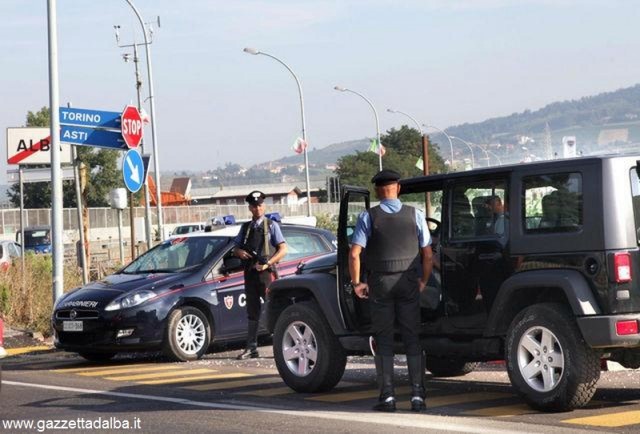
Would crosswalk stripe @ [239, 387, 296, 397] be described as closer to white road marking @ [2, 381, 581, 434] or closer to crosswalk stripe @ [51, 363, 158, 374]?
white road marking @ [2, 381, 581, 434]

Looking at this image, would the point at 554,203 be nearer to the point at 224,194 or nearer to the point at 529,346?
the point at 529,346

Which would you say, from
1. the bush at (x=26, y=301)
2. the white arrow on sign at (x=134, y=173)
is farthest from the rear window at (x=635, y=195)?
the white arrow on sign at (x=134, y=173)

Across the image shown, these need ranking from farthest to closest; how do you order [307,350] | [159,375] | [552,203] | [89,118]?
[89,118]
[159,375]
[307,350]
[552,203]

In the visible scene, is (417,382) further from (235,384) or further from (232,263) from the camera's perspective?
(232,263)

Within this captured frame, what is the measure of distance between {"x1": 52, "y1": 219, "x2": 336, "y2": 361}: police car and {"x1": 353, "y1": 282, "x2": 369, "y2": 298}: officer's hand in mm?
5029

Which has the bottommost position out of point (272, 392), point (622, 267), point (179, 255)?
point (272, 392)

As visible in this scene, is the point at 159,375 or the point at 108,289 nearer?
the point at 159,375

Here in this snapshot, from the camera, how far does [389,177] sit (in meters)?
10.0

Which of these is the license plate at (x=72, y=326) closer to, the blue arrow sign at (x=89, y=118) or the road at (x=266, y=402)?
the road at (x=266, y=402)

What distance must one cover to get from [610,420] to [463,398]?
1.87 metres

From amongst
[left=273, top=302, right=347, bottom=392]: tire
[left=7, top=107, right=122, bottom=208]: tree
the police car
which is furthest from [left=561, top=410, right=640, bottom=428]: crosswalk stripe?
[left=7, top=107, right=122, bottom=208]: tree

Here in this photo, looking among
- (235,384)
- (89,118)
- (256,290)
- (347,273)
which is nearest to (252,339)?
(256,290)

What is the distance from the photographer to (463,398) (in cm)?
1087

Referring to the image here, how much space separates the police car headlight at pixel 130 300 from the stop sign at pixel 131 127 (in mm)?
6668
